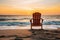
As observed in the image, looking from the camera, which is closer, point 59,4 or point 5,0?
point 5,0

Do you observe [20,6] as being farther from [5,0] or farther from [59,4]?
[59,4]

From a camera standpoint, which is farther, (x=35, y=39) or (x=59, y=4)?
(x=59, y=4)

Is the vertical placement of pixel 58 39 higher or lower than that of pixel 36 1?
lower

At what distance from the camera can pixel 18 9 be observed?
12.1m

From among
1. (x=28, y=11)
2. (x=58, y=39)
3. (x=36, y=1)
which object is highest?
(x=36, y=1)

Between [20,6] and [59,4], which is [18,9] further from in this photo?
[59,4]

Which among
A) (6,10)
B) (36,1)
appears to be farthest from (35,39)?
(6,10)

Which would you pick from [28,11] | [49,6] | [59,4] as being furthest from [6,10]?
[59,4]

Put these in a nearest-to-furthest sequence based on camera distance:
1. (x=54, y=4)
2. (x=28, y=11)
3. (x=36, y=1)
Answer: (x=36, y=1)
(x=54, y=4)
(x=28, y=11)

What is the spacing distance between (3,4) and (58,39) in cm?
705

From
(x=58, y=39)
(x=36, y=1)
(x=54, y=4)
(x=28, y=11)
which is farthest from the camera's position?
(x=28, y=11)

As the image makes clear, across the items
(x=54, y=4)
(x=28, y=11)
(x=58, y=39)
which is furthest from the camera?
(x=28, y=11)

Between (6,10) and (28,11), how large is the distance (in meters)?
1.98

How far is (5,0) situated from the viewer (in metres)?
10.7
